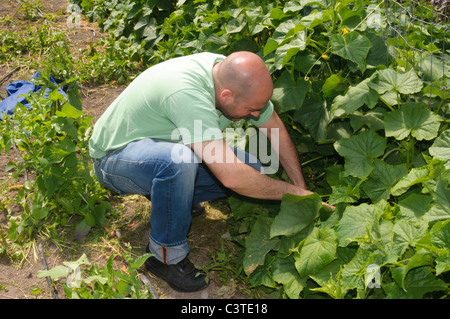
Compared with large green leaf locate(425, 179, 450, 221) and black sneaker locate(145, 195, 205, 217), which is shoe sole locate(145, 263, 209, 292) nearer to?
black sneaker locate(145, 195, 205, 217)

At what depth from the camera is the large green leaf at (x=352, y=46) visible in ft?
9.26

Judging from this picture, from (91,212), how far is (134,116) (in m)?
0.86

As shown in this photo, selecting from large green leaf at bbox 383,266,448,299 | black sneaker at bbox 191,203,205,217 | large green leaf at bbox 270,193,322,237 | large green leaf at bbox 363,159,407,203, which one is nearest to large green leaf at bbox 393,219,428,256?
large green leaf at bbox 383,266,448,299

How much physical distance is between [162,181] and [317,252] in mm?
896

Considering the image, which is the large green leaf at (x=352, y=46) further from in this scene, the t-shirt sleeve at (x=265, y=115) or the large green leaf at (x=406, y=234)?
the large green leaf at (x=406, y=234)

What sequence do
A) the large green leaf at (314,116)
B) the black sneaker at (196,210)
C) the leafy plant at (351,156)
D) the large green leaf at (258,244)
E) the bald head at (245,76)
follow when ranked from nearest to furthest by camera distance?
the leafy plant at (351,156)
the bald head at (245,76)
the large green leaf at (258,244)
the large green leaf at (314,116)
the black sneaker at (196,210)

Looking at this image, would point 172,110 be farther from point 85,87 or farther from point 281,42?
point 85,87

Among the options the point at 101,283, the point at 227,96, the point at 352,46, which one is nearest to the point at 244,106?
the point at 227,96

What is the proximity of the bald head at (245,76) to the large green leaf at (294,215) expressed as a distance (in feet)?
1.94

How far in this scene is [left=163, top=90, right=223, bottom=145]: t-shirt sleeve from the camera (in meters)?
2.58

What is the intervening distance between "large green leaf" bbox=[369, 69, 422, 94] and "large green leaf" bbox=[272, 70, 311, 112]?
472 mm

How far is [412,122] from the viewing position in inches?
106

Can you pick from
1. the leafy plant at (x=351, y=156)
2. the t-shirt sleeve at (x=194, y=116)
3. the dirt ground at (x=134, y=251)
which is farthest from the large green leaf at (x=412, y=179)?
the dirt ground at (x=134, y=251)

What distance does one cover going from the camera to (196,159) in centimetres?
280
